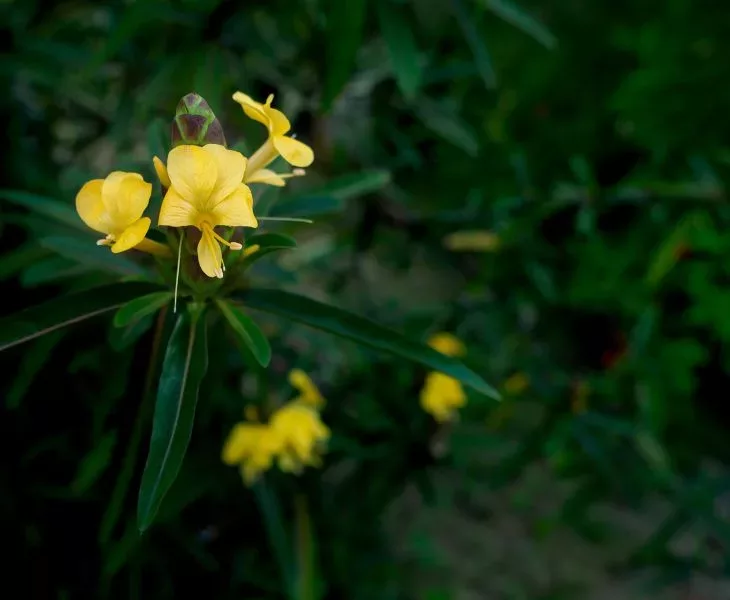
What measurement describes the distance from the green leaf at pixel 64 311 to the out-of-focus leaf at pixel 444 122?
729mm

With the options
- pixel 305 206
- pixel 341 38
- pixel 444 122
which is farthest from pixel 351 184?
pixel 444 122

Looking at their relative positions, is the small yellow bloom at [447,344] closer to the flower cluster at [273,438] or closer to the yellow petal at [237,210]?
the flower cluster at [273,438]

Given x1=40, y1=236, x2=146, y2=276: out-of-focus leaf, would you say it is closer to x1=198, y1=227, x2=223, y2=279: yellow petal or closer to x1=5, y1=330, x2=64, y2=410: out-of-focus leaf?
x1=5, y1=330, x2=64, y2=410: out-of-focus leaf

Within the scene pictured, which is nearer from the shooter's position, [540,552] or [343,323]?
[343,323]

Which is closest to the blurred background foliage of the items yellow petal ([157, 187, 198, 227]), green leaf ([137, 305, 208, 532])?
green leaf ([137, 305, 208, 532])

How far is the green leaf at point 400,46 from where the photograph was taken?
0.89 metres

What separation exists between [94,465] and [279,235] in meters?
0.33

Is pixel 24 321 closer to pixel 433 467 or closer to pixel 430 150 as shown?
pixel 433 467

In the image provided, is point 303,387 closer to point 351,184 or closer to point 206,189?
point 351,184

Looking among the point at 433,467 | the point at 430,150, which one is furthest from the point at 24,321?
the point at 430,150

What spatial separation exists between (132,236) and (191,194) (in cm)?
5

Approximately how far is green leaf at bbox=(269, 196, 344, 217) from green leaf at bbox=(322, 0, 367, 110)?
0.18 meters

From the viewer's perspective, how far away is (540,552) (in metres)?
1.50

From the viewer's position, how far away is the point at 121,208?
0.48 metres
